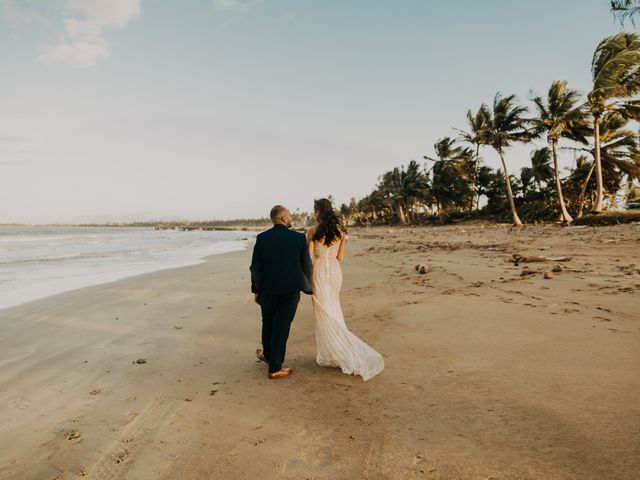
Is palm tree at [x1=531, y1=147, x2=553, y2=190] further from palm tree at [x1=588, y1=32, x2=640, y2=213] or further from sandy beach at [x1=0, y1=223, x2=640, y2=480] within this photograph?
sandy beach at [x1=0, y1=223, x2=640, y2=480]

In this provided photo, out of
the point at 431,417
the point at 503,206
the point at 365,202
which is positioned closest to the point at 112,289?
the point at 431,417

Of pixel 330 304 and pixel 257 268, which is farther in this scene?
pixel 330 304

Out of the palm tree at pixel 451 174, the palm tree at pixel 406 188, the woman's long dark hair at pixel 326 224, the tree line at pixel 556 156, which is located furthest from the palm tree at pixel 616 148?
the woman's long dark hair at pixel 326 224

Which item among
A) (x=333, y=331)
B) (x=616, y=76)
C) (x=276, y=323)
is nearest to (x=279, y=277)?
(x=276, y=323)

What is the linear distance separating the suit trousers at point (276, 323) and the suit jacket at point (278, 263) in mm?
128

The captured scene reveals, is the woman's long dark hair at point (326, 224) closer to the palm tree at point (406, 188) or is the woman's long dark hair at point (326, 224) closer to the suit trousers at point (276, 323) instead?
the suit trousers at point (276, 323)

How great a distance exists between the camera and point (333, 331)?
4.06 m

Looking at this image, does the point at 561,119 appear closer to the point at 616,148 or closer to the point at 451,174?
the point at 616,148

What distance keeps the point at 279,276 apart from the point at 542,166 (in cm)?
4078

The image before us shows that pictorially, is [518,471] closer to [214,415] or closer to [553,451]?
[553,451]

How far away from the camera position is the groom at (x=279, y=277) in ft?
12.8

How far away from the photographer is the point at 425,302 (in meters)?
6.59

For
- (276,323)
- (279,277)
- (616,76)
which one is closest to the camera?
(279,277)

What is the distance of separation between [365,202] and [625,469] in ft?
253
